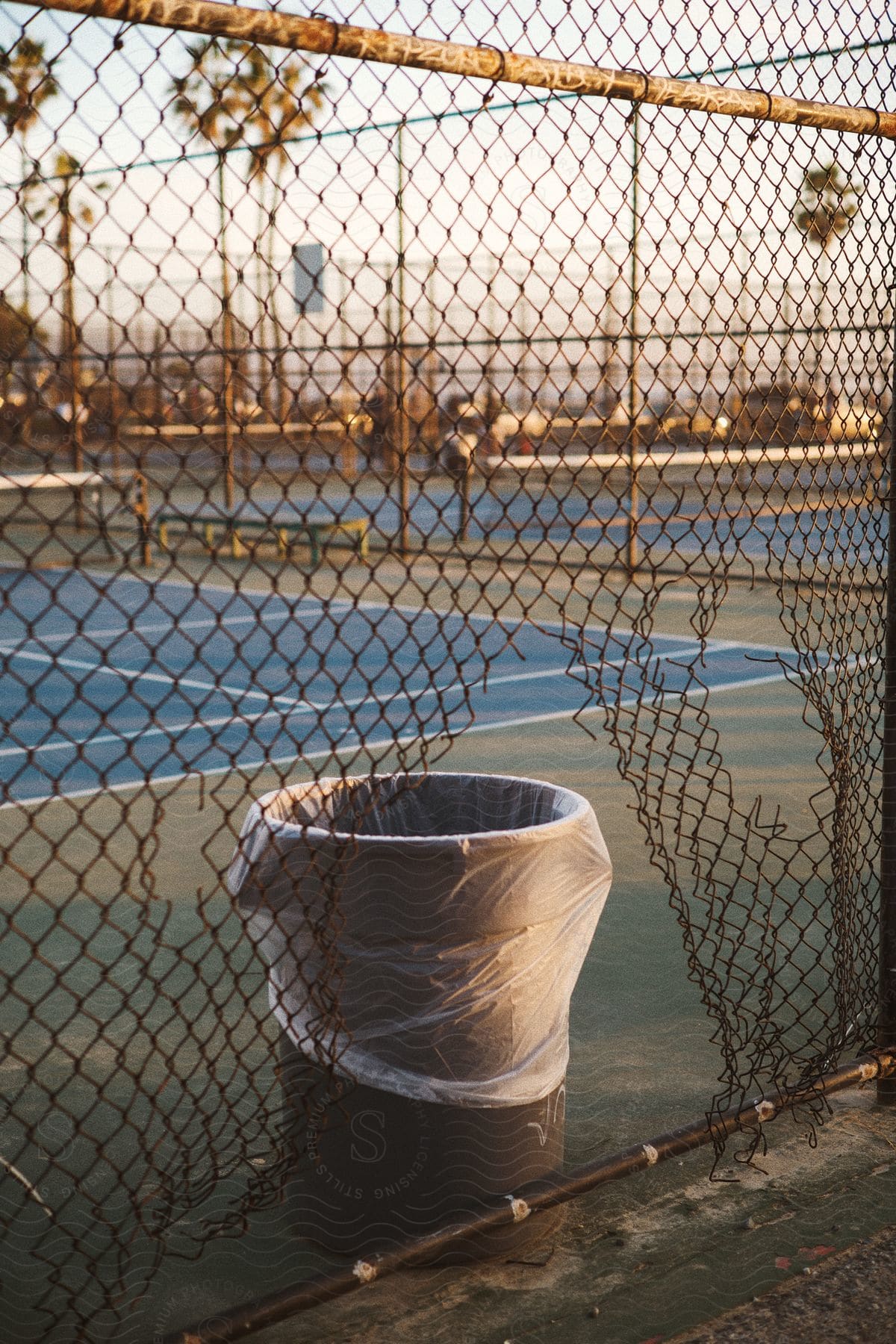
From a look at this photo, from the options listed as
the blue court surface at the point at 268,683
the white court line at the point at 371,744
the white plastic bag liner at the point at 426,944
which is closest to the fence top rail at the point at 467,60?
the white plastic bag liner at the point at 426,944

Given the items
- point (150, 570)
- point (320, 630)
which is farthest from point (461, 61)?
point (150, 570)

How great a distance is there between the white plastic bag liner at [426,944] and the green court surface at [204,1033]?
0.14 meters

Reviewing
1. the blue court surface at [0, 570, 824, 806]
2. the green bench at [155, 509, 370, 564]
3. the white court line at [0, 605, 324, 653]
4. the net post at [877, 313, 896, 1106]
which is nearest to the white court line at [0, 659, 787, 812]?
the blue court surface at [0, 570, 824, 806]

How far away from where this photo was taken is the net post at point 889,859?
12.6 ft

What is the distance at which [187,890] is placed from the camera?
Answer: 18.3ft

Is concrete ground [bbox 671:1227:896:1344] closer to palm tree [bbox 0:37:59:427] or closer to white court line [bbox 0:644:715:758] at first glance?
palm tree [bbox 0:37:59:427]

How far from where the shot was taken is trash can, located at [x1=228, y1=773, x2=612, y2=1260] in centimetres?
289

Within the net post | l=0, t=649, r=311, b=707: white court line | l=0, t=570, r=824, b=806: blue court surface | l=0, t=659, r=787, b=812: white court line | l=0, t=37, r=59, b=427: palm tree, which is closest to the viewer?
l=0, t=37, r=59, b=427: palm tree

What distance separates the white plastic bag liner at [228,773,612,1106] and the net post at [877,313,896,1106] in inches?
43.1

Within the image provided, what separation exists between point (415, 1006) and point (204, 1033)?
1575 mm

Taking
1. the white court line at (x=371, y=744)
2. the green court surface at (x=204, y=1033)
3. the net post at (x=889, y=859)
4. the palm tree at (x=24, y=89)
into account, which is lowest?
the white court line at (x=371, y=744)

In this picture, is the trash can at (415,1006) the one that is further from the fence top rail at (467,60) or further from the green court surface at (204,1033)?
the fence top rail at (467,60)

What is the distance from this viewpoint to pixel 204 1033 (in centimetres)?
432

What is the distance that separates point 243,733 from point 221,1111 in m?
4.77
